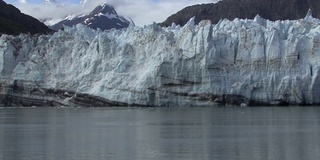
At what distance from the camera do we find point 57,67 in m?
57.3

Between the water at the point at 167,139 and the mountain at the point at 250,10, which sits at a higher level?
the mountain at the point at 250,10

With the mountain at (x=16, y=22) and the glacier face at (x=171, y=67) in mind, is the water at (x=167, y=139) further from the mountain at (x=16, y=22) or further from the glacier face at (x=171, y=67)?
the mountain at (x=16, y=22)

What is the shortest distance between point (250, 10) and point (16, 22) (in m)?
49.2

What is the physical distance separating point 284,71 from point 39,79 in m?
22.0

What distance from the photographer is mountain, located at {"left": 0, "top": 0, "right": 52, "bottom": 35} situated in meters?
96.6

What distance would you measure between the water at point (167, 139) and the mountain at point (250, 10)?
91362mm

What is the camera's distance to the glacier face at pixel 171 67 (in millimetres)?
49938

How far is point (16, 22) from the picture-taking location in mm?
104500

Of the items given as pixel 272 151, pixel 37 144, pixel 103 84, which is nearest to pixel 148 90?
pixel 103 84

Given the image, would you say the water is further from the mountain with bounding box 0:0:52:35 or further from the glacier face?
the mountain with bounding box 0:0:52:35

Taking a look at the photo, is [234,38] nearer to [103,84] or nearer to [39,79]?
[103,84]

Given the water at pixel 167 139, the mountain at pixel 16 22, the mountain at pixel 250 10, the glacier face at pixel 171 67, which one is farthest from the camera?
the mountain at pixel 250 10

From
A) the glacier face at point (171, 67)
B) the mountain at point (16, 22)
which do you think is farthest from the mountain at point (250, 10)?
the glacier face at point (171, 67)

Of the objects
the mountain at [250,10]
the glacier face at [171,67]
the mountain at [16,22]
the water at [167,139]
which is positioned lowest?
the water at [167,139]
